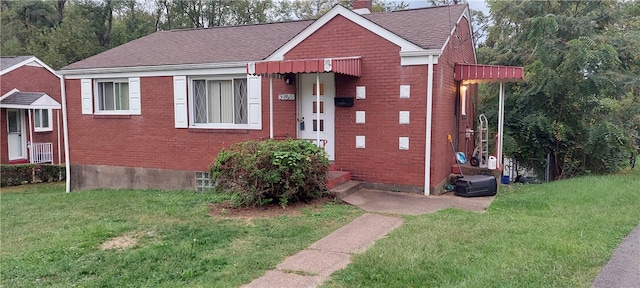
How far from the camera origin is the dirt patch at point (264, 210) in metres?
6.86

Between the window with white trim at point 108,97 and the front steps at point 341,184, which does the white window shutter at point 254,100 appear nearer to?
the front steps at point 341,184

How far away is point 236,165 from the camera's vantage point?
721 centimetres

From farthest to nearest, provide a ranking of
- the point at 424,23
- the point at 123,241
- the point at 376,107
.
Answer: the point at 424,23 < the point at 376,107 < the point at 123,241

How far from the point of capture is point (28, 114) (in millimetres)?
18781

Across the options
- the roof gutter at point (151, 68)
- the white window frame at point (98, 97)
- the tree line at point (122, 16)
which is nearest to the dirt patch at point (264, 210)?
the roof gutter at point (151, 68)

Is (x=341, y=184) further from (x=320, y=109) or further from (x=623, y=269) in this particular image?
(x=623, y=269)

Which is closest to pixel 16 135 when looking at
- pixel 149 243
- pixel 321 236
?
pixel 149 243

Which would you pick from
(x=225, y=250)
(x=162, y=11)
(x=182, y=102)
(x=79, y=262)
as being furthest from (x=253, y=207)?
(x=162, y=11)

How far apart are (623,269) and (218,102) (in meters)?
8.88

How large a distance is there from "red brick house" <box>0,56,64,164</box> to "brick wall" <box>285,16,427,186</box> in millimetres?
15410

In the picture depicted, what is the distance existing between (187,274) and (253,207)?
3.07 metres

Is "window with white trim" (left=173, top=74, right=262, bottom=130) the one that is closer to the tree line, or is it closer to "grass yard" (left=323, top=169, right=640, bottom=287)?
"grass yard" (left=323, top=169, right=640, bottom=287)

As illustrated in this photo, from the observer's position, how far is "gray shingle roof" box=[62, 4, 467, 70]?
29.9ft

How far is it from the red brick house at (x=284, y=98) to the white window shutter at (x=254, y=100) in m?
0.02
